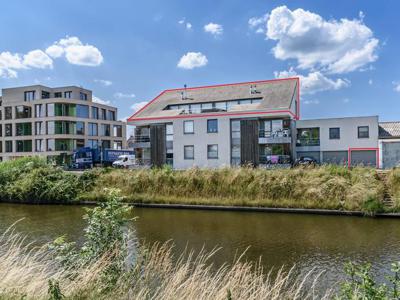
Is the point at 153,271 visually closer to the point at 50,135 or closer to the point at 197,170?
the point at 197,170

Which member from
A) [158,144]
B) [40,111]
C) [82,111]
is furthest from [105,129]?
[158,144]

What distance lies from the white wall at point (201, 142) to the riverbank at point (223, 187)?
26.3ft

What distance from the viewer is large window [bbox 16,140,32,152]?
48.1m

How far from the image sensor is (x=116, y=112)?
5775 cm

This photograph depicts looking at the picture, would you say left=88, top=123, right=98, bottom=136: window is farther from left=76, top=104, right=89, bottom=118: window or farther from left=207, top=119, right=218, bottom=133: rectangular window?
left=207, top=119, right=218, bottom=133: rectangular window

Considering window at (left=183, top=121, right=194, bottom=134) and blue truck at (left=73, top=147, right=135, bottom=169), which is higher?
window at (left=183, top=121, right=194, bottom=134)

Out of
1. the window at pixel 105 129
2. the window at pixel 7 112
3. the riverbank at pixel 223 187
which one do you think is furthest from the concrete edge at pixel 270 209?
the window at pixel 7 112

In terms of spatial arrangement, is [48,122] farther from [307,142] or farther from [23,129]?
[307,142]

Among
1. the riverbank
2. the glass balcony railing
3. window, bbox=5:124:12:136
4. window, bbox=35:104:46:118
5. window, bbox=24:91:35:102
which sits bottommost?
the riverbank

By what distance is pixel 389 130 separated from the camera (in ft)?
96.2

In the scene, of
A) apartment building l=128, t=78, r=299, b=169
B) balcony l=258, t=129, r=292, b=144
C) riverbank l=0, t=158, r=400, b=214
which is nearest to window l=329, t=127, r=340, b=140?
apartment building l=128, t=78, r=299, b=169

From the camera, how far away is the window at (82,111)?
48.7m

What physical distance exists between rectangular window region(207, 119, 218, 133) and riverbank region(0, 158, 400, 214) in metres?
9.04

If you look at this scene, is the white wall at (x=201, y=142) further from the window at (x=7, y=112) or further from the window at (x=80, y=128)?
the window at (x=7, y=112)
